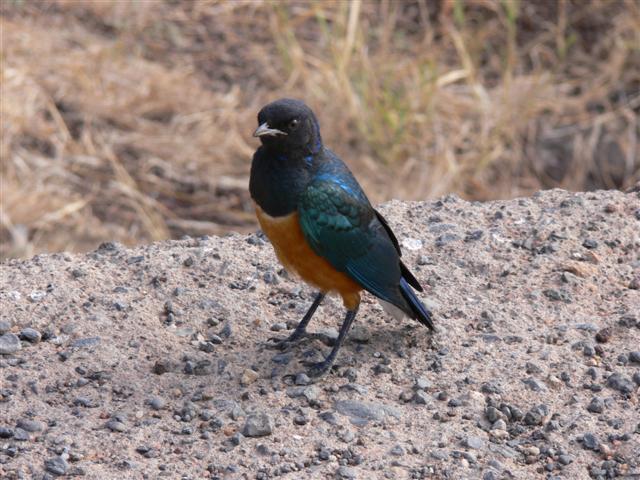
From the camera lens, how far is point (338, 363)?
4602 millimetres

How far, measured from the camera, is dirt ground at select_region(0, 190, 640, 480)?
4062mm

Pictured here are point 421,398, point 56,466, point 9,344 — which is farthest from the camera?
point 9,344

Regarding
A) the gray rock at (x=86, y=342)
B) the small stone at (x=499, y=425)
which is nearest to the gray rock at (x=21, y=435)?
the gray rock at (x=86, y=342)

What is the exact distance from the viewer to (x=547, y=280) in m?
5.10

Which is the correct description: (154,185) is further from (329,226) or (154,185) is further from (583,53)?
(329,226)

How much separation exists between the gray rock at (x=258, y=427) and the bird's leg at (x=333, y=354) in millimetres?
390

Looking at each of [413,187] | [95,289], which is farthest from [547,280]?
[413,187]

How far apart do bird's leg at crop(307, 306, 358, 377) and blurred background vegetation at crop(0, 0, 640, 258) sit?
4224mm

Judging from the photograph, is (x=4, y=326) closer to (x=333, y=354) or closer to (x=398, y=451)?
(x=333, y=354)

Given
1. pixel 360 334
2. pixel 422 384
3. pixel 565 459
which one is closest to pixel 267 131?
pixel 360 334

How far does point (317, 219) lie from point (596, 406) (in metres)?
1.23

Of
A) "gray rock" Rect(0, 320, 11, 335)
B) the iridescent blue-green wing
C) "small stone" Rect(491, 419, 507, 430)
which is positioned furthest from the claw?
"gray rock" Rect(0, 320, 11, 335)

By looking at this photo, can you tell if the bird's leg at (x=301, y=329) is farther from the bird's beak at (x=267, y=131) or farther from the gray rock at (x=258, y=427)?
the bird's beak at (x=267, y=131)

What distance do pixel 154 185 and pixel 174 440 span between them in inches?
206
